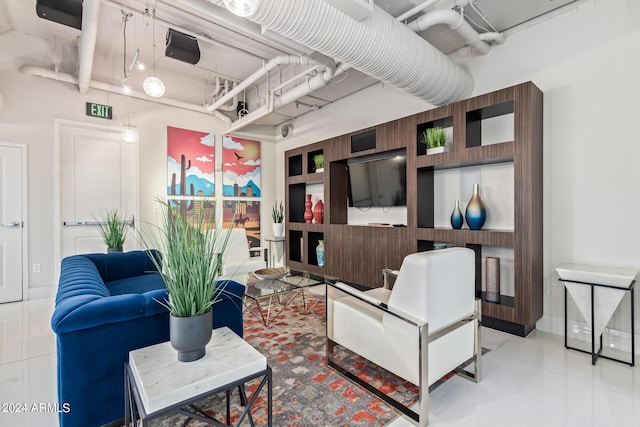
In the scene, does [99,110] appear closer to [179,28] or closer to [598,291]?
[179,28]

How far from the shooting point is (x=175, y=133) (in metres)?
5.31

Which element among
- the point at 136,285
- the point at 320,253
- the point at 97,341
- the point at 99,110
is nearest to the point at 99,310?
the point at 97,341

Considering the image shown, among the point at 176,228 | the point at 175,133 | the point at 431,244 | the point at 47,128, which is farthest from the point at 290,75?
the point at 176,228

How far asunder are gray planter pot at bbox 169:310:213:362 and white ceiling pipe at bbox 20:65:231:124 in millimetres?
4549

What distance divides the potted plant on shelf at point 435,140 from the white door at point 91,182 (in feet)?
14.7

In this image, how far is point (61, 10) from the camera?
10.3ft

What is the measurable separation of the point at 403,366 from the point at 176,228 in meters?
1.50

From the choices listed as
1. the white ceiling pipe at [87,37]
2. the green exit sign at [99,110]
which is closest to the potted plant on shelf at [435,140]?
the white ceiling pipe at [87,37]

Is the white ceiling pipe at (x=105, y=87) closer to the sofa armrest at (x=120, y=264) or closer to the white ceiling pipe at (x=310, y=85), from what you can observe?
the white ceiling pipe at (x=310, y=85)

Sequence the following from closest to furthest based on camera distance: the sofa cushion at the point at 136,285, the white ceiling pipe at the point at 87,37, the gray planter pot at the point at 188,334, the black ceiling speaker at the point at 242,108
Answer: the gray planter pot at the point at 188,334 → the white ceiling pipe at the point at 87,37 → the sofa cushion at the point at 136,285 → the black ceiling speaker at the point at 242,108

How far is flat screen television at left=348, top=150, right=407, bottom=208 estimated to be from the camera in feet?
13.3

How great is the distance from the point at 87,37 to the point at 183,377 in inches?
148

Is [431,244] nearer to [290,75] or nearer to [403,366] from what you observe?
[403,366]

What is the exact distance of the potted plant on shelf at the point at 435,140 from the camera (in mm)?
3480
